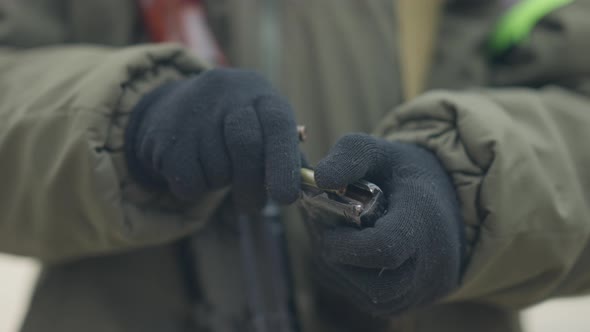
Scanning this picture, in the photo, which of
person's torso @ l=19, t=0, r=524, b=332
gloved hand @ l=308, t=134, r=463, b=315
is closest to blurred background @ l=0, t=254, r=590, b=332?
person's torso @ l=19, t=0, r=524, b=332

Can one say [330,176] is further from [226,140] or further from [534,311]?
[534,311]

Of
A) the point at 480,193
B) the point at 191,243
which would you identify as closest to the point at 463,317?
the point at 480,193

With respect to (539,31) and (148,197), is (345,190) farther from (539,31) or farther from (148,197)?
(539,31)

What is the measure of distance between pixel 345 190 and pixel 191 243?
0.24 m

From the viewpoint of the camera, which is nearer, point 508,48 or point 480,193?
point 480,193

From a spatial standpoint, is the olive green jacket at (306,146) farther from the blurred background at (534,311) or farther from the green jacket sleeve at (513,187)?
the blurred background at (534,311)

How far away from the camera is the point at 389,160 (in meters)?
0.40

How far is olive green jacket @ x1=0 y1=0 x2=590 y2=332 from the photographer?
42 cm

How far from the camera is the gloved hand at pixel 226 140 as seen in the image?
0.38m

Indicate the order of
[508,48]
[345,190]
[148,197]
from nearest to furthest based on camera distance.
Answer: [345,190], [148,197], [508,48]

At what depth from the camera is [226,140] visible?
0.40 m

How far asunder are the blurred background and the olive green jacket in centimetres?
53

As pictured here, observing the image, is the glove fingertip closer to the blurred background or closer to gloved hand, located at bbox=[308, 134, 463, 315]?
gloved hand, located at bbox=[308, 134, 463, 315]

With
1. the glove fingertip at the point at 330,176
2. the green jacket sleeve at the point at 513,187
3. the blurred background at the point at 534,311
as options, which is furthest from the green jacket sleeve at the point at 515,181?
the blurred background at the point at 534,311
